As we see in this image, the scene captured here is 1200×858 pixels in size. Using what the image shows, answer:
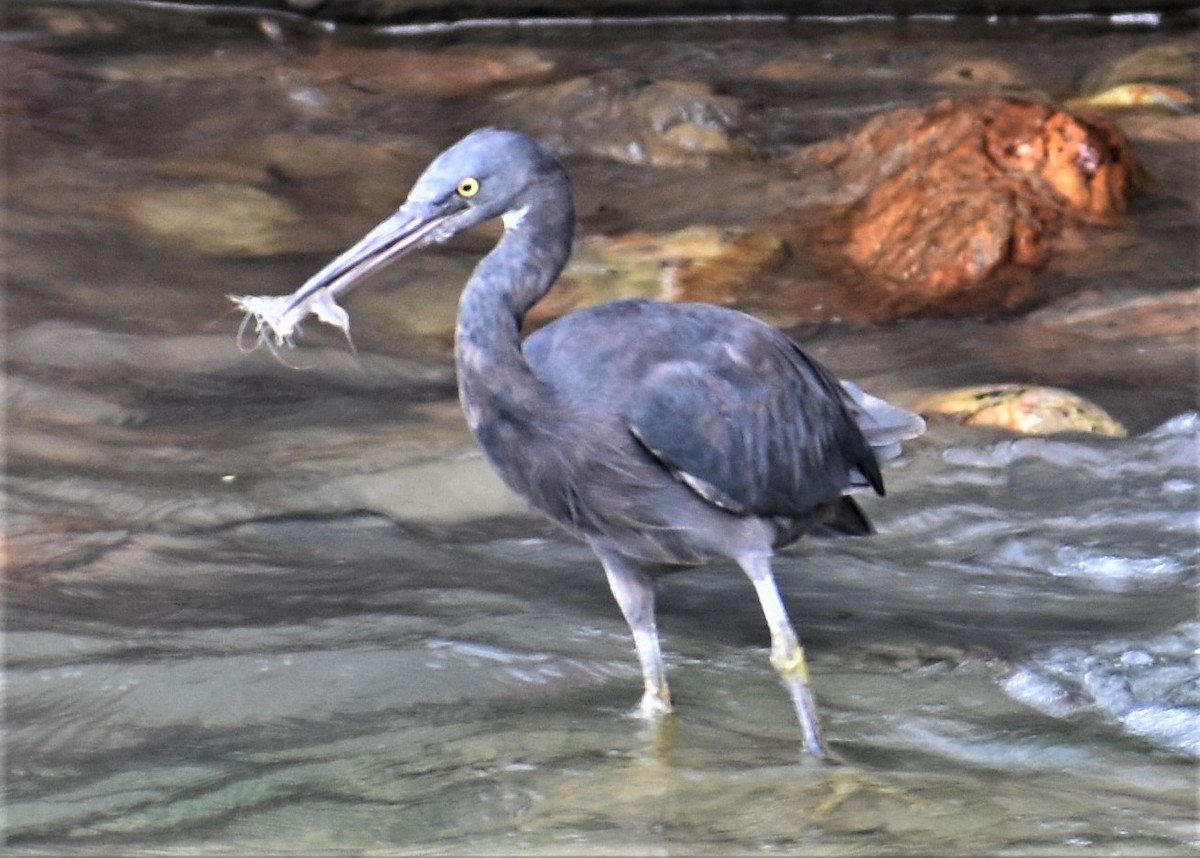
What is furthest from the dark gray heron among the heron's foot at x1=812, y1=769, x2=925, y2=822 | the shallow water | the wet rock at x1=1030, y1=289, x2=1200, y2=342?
the wet rock at x1=1030, y1=289, x2=1200, y2=342

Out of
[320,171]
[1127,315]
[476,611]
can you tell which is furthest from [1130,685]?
[320,171]

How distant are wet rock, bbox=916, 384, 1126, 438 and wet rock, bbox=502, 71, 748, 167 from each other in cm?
298

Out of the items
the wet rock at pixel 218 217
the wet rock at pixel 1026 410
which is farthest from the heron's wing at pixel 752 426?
the wet rock at pixel 218 217

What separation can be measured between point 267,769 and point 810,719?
117 cm

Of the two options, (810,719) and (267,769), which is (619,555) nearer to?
(810,719)

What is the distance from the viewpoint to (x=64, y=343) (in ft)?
20.8

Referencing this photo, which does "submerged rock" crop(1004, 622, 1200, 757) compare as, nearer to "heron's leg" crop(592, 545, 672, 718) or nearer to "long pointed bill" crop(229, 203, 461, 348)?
"heron's leg" crop(592, 545, 672, 718)

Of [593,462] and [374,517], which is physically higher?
[593,462]

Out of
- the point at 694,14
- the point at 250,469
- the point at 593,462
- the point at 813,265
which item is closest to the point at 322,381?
the point at 250,469

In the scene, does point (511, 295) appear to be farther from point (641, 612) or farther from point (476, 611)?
point (476, 611)

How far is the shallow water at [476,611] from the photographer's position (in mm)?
3373

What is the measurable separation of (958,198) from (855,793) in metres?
4.41

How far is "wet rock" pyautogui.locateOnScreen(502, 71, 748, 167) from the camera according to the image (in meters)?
8.61

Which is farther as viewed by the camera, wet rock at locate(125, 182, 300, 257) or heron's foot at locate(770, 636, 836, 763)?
wet rock at locate(125, 182, 300, 257)
